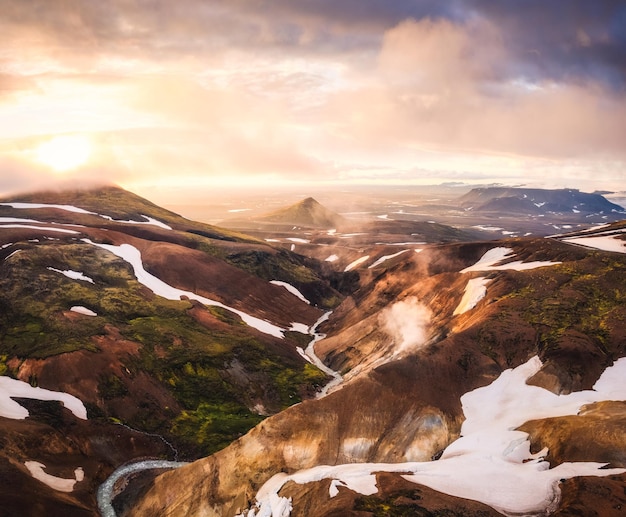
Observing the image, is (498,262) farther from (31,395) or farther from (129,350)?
(31,395)

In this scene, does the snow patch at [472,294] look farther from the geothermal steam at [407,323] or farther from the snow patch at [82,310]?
the snow patch at [82,310]

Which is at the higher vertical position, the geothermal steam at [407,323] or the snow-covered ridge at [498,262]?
the snow-covered ridge at [498,262]

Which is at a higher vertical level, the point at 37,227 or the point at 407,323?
the point at 37,227

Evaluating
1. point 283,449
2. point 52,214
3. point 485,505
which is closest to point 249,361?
point 283,449

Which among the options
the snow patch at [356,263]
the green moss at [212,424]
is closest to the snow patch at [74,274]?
the green moss at [212,424]

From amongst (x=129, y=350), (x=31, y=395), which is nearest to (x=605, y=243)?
(x=129, y=350)
